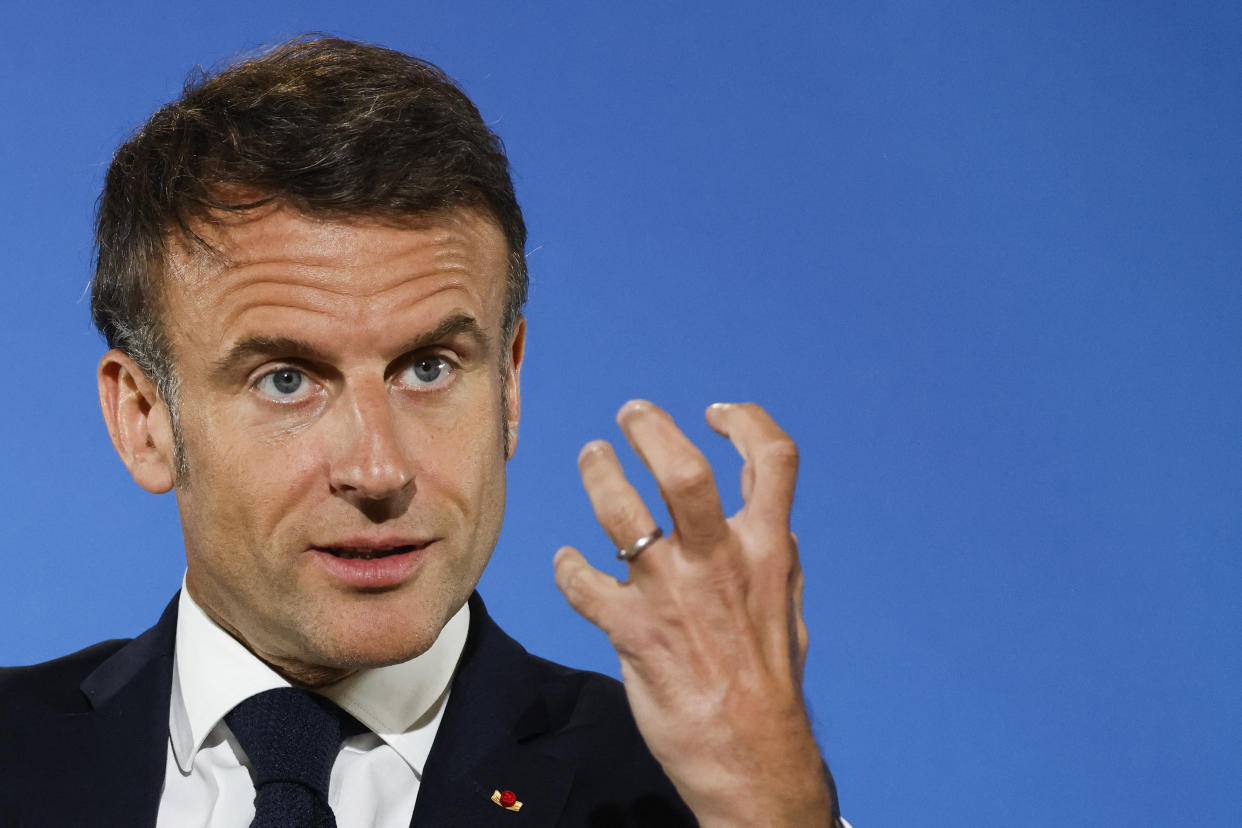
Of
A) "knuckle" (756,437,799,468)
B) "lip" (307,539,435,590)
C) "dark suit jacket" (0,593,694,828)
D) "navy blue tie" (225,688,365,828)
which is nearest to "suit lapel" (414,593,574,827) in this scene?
"dark suit jacket" (0,593,694,828)

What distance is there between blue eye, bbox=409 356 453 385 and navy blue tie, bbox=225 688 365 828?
1.53 feet

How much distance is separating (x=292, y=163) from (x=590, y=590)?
0.70 meters

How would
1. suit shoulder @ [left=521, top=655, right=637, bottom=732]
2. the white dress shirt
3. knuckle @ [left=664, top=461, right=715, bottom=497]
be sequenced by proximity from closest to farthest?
knuckle @ [left=664, top=461, right=715, bottom=497] → the white dress shirt → suit shoulder @ [left=521, top=655, right=637, bottom=732]

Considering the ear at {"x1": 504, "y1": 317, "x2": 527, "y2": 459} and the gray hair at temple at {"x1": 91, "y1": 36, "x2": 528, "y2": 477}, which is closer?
the gray hair at temple at {"x1": 91, "y1": 36, "x2": 528, "y2": 477}

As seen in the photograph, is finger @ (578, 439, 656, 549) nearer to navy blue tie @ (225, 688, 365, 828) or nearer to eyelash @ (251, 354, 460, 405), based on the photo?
eyelash @ (251, 354, 460, 405)

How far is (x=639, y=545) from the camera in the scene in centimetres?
141

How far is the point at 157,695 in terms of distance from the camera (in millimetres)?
1971

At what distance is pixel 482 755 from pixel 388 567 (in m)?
0.33

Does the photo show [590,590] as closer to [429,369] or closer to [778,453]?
[778,453]

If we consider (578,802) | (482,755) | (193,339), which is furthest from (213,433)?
(578,802)

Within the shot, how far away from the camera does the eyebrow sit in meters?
1.72

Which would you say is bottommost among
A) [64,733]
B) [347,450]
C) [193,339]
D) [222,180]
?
[64,733]

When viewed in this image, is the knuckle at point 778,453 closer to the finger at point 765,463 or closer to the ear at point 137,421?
the finger at point 765,463

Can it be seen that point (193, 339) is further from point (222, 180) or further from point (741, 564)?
point (741, 564)
